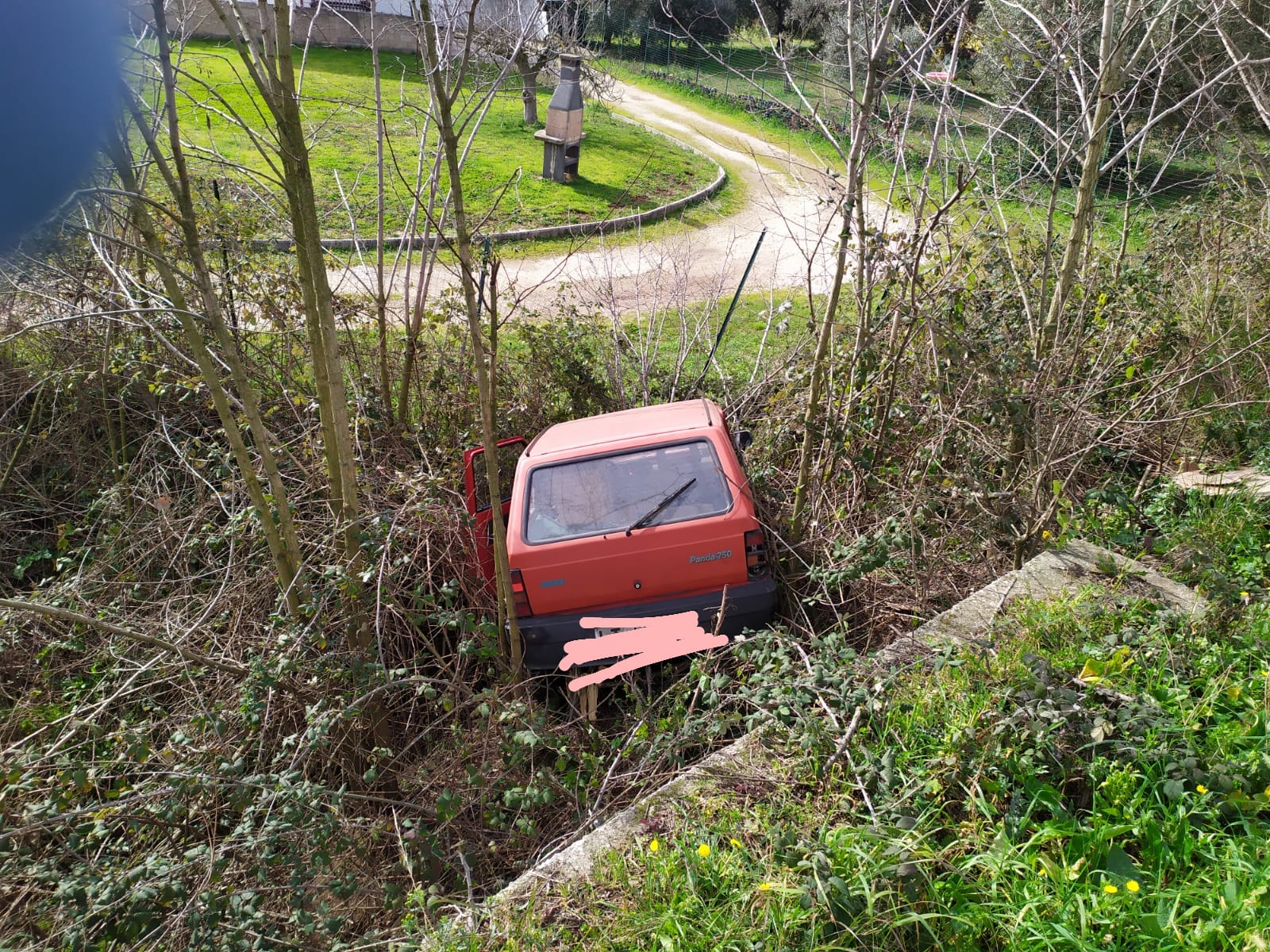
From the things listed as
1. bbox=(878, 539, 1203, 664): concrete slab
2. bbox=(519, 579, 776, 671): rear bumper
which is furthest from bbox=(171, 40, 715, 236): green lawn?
bbox=(878, 539, 1203, 664): concrete slab

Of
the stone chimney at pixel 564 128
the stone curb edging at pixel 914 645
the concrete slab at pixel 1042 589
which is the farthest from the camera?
the stone chimney at pixel 564 128

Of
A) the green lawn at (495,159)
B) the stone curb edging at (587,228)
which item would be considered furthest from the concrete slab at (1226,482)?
the stone curb edging at (587,228)

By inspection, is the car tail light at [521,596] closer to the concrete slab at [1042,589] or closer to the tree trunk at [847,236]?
the tree trunk at [847,236]

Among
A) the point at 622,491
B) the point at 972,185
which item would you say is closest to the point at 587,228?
the point at 972,185

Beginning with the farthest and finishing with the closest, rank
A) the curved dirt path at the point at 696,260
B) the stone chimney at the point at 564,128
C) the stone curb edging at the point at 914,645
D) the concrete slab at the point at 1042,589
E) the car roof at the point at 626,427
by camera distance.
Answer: the stone chimney at the point at 564,128, the curved dirt path at the point at 696,260, the car roof at the point at 626,427, the concrete slab at the point at 1042,589, the stone curb edging at the point at 914,645

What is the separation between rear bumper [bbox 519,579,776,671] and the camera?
463 centimetres

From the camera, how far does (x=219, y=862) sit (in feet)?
9.93

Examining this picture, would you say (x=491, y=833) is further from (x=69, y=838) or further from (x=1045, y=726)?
(x=1045, y=726)

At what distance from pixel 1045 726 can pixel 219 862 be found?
2875 millimetres

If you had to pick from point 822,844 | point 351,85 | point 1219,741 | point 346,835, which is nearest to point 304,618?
point 346,835

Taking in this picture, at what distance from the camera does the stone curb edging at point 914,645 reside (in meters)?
2.94

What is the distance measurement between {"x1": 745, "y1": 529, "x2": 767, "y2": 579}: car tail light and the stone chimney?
42.7 ft

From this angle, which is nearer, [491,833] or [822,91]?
[491,833]

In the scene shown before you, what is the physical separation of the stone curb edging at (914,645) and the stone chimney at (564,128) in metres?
13.7
